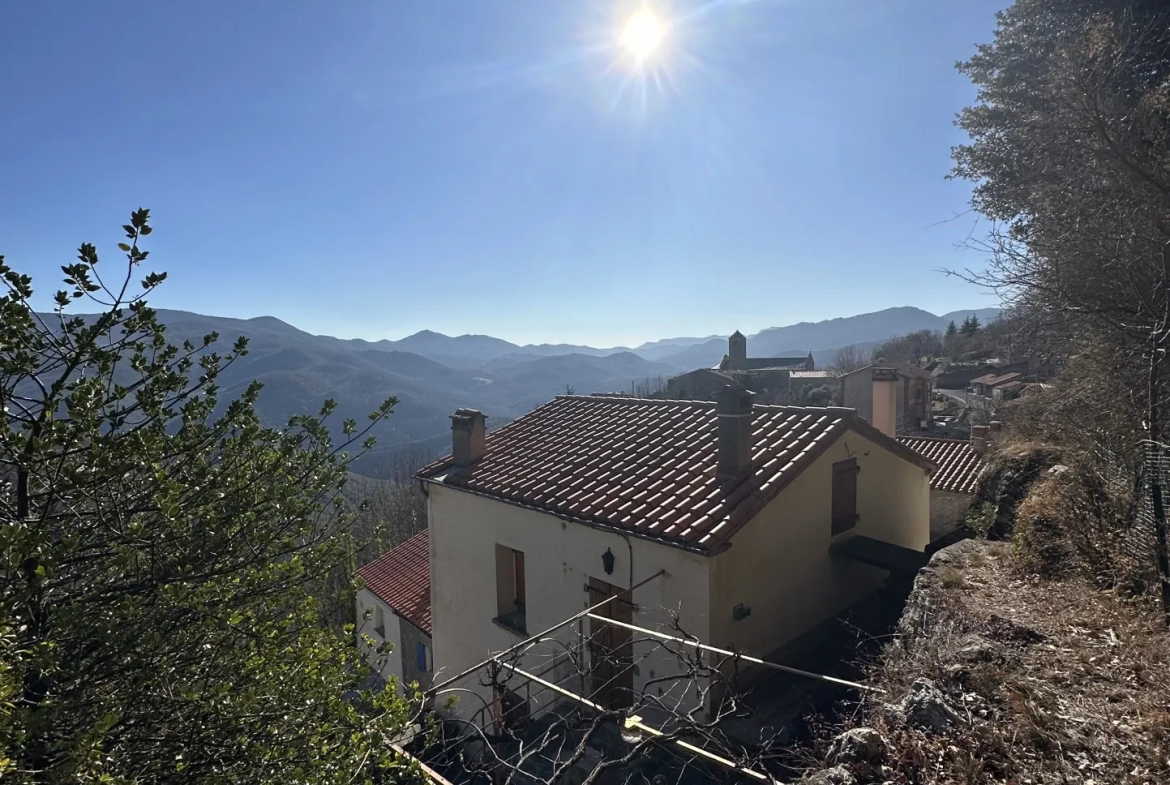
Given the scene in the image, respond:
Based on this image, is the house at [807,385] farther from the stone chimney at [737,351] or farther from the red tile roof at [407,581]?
the red tile roof at [407,581]

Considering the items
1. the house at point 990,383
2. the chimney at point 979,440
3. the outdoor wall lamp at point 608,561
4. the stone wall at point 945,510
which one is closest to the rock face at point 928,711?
the outdoor wall lamp at point 608,561

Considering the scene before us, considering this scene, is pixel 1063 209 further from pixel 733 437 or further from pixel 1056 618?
pixel 1056 618

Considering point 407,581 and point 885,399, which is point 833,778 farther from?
point 407,581

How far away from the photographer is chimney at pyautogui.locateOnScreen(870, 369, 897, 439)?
13.9m

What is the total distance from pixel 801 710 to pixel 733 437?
357cm

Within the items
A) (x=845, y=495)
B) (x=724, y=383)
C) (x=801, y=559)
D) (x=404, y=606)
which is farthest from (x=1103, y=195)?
(x=724, y=383)

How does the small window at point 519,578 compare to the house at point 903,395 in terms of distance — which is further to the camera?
the house at point 903,395

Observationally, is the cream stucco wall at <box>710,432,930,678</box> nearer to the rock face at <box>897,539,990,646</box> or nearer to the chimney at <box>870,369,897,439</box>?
the rock face at <box>897,539,990,646</box>

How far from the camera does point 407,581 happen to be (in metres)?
19.3

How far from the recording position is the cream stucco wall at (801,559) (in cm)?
798

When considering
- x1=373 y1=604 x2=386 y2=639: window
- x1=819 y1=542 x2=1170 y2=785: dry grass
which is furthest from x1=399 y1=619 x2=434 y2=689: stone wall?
x1=819 y1=542 x2=1170 y2=785: dry grass

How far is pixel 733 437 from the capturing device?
8.86 m

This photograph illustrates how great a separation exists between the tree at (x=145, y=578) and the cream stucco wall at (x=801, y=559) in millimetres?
5514

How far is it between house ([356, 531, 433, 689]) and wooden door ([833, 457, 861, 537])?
33.1 ft
